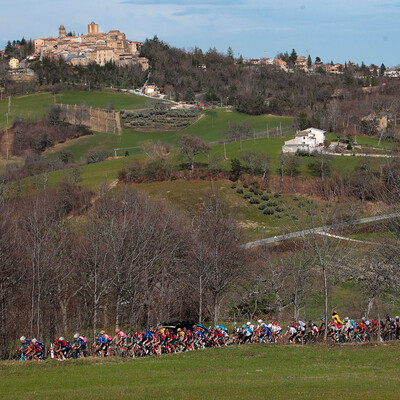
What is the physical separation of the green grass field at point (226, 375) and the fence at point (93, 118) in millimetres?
106990

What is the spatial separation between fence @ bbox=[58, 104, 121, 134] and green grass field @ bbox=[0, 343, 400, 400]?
10699 cm

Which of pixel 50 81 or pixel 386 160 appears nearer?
pixel 386 160

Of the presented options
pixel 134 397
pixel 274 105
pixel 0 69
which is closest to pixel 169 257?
pixel 134 397

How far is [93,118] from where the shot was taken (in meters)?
135

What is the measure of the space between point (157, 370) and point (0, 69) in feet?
537

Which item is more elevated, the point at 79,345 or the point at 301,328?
the point at 79,345

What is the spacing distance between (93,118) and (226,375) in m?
120

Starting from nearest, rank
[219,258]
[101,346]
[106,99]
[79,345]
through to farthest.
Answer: [79,345]
[101,346]
[219,258]
[106,99]

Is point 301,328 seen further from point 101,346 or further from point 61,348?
point 61,348

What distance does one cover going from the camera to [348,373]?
821 inches

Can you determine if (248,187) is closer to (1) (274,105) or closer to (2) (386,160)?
(2) (386,160)

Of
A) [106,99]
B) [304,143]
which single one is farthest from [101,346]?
[106,99]

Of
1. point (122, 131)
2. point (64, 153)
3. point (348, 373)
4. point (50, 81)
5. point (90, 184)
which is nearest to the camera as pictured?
point (348, 373)

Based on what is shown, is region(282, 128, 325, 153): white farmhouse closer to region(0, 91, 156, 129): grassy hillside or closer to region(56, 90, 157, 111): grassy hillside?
region(56, 90, 157, 111): grassy hillside
